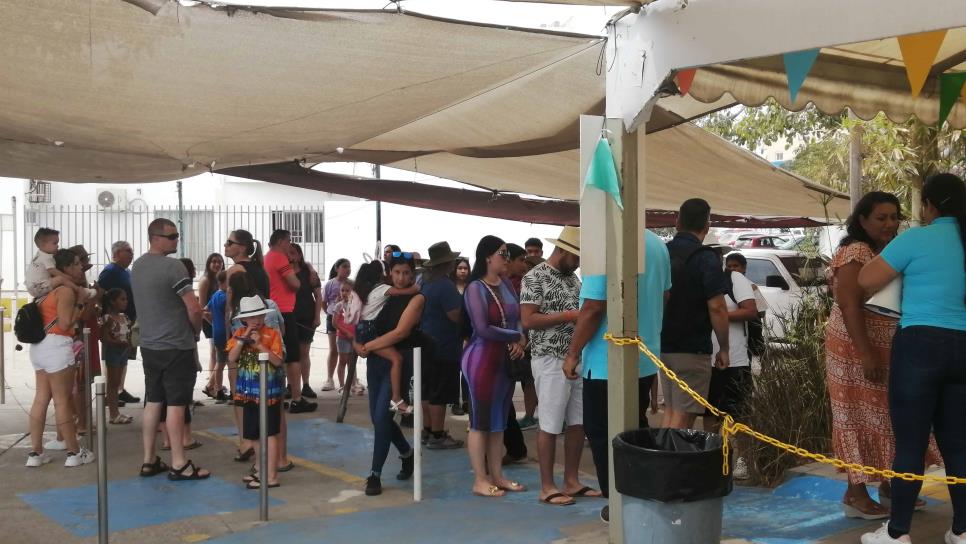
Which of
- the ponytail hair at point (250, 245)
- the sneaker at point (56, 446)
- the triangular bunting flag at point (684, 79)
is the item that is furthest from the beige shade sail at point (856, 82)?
the sneaker at point (56, 446)

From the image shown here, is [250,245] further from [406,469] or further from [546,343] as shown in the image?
[546,343]

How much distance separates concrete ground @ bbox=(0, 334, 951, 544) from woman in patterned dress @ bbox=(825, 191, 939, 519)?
38 centimetres

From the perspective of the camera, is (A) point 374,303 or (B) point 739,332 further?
(B) point 739,332

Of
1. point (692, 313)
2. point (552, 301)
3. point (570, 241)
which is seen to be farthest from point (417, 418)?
point (692, 313)

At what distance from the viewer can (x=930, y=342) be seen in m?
4.41

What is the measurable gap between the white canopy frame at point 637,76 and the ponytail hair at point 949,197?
1127 mm

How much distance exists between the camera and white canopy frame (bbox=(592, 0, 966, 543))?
411cm

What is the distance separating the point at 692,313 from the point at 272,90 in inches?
122

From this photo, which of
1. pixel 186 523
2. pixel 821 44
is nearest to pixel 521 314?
pixel 186 523

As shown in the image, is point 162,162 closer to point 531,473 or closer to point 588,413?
point 531,473

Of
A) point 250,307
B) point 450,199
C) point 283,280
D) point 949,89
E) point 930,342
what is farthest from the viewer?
point 450,199

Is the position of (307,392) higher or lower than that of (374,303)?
lower

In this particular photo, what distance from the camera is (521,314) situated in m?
6.52

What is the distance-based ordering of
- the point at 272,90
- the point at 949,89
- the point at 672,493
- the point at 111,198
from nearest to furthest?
the point at 672,493 → the point at 272,90 → the point at 949,89 → the point at 111,198
